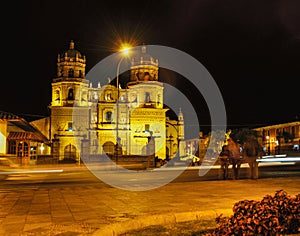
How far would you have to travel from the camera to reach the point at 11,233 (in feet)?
19.3

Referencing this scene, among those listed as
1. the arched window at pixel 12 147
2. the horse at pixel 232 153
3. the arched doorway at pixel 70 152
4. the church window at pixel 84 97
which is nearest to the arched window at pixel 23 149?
the arched window at pixel 12 147

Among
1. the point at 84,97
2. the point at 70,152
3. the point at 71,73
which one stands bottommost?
the point at 70,152

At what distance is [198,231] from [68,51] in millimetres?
54878

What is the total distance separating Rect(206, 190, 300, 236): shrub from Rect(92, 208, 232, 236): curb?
1752mm

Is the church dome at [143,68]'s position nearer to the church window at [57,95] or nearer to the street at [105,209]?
the church window at [57,95]

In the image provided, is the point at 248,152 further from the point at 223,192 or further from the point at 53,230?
the point at 53,230

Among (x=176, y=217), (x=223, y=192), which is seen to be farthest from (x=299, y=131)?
(x=176, y=217)

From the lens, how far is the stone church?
55.8 metres

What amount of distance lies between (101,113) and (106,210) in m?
50.2

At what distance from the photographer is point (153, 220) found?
265 inches

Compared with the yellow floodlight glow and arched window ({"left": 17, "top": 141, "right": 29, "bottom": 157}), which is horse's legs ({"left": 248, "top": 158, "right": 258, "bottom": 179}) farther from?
arched window ({"left": 17, "top": 141, "right": 29, "bottom": 157})

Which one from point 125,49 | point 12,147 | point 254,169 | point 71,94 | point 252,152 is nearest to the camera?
point 252,152

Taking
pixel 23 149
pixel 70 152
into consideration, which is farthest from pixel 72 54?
pixel 23 149

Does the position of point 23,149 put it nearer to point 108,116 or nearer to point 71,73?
point 108,116
